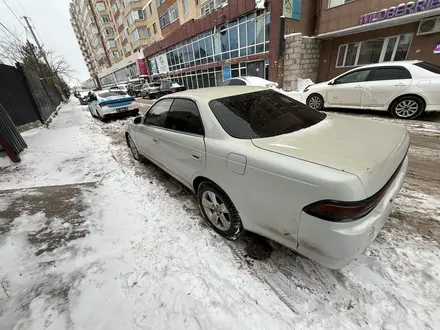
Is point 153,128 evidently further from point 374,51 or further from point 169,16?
point 169,16

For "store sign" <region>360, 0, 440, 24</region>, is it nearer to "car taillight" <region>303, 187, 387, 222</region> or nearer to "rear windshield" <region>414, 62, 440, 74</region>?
"rear windshield" <region>414, 62, 440, 74</region>

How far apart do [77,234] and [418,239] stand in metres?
3.89

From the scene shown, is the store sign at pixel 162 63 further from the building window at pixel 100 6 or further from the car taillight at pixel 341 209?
the building window at pixel 100 6

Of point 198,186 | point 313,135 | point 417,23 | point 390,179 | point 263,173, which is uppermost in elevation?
point 417,23

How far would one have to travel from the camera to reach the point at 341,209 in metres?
1.26

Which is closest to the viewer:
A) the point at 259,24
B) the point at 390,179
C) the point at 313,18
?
the point at 390,179

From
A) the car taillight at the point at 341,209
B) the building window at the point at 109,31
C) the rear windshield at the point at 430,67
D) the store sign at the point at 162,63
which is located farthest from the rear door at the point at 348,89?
the building window at the point at 109,31

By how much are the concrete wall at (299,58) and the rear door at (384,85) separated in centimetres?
765

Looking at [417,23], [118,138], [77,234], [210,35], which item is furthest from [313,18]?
[77,234]

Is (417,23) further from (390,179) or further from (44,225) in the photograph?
(44,225)

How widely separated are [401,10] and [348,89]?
6.62m

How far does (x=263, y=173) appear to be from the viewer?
1.59 meters

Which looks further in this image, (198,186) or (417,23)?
(417,23)

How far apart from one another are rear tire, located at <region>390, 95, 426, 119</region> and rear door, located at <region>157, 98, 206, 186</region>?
21.1 feet
